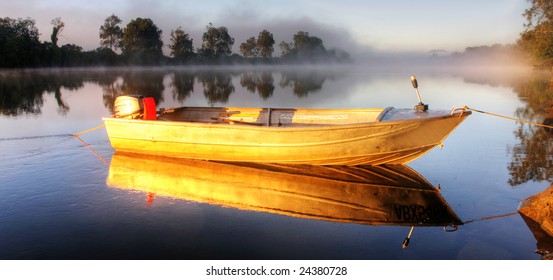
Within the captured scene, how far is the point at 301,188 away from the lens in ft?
28.5

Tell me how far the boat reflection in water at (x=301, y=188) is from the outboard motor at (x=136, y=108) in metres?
1.20

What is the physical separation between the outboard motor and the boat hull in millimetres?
564

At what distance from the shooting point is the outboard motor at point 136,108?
11.4m

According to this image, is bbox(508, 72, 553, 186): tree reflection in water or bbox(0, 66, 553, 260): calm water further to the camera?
bbox(508, 72, 553, 186): tree reflection in water

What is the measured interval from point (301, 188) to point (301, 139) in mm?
1287

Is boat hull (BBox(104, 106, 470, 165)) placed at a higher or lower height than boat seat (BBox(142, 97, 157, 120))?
lower

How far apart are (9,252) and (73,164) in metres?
4.82

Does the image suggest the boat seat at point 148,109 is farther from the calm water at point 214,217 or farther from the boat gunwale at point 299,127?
the calm water at point 214,217

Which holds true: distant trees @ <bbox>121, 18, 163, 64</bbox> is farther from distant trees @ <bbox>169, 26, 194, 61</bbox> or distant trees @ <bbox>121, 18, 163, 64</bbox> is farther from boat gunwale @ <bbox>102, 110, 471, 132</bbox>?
boat gunwale @ <bbox>102, 110, 471, 132</bbox>

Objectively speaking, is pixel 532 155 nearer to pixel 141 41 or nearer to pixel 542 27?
pixel 542 27

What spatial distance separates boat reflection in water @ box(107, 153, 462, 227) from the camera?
7258 mm

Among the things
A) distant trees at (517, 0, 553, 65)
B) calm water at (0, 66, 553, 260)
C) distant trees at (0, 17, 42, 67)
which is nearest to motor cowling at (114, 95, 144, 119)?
calm water at (0, 66, 553, 260)

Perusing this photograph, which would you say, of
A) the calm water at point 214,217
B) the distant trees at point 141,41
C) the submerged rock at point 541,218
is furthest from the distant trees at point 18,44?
the submerged rock at point 541,218
